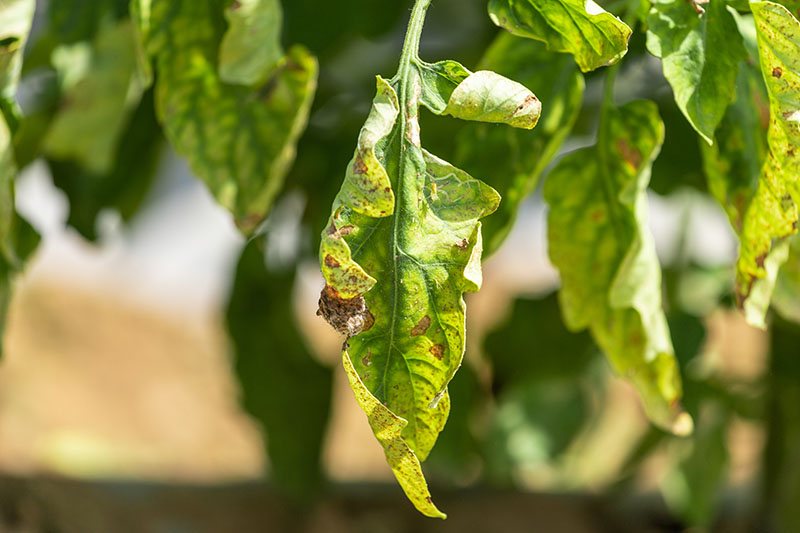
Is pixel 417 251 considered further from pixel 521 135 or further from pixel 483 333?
pixel 483 333

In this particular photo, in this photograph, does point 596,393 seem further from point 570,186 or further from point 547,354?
point 570,186

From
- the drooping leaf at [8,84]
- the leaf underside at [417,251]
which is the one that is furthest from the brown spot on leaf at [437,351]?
the drooping leaf at [8,84]

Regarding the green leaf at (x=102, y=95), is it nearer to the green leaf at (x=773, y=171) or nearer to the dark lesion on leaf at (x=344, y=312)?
the dark lesion on leaf at (x=344, y=312)

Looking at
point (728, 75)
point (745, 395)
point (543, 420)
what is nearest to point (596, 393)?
point (543, 420)

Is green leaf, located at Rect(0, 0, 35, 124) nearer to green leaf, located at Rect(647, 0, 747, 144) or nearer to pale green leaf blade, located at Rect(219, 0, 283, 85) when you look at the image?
pale green leaf blade, located at Rect(219, 0, 283, 85)

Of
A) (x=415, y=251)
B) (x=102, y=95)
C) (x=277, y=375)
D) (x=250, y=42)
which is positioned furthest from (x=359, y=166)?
(x=277, y=375)
